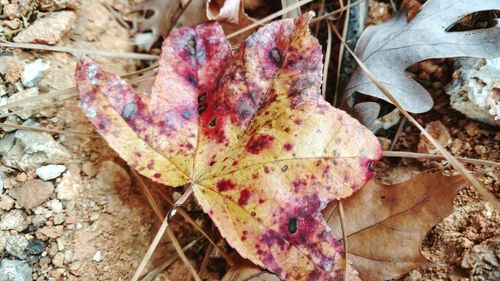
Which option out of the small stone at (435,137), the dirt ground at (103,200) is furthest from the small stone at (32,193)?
the small stone at (435,137)

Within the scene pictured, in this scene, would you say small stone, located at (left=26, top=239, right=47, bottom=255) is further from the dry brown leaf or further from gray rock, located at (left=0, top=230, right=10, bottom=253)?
the dry brown leaf

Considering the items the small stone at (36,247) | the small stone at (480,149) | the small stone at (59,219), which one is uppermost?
the small stone at (480,149)

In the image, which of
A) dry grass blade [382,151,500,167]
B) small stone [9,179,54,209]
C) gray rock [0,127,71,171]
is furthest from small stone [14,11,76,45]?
dry grass blade [382,151,500,167]

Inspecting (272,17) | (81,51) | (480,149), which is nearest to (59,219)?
(81,51)

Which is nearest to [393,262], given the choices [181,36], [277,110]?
[277,110]

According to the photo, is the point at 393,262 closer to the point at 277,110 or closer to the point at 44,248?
the point at 277,110

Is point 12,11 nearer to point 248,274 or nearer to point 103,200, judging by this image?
point 103,200

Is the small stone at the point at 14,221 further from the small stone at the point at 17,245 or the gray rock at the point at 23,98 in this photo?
the gray rock at the point at 23,98

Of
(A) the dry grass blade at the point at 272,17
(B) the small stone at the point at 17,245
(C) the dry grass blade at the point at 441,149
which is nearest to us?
(C) the dry grass blade at the point at 441,149
